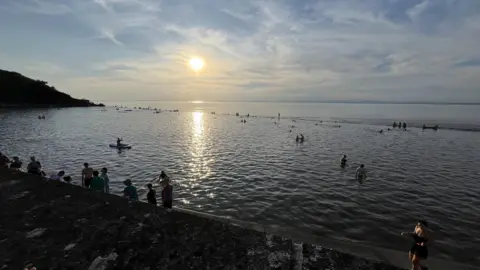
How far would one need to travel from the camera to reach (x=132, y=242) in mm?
4383

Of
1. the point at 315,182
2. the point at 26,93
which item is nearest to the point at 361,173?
the point at 315,182

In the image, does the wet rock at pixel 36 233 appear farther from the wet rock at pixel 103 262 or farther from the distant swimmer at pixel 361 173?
the distant swimmer at pixel 361 173

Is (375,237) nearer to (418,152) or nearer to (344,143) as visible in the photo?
(418,152)

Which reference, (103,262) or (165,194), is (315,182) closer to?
(165,194)

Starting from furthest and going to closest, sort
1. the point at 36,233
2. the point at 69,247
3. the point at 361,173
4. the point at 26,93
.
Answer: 1. the point at 26,93
2. the point at 361,173
3. the point at 36,233
4. the point at 69,247

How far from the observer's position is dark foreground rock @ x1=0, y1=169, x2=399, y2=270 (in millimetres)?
3898

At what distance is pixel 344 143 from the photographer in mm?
47938

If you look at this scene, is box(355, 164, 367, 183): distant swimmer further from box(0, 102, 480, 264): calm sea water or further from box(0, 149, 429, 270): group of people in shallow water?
box(0, 102, 480, 264): calm sea water

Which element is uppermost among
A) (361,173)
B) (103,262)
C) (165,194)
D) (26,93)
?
(26,93)

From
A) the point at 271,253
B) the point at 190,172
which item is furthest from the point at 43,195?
the point at 190,172

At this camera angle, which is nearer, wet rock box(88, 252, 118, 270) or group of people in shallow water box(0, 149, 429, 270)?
wet rock box(88, 252, 118, 270)

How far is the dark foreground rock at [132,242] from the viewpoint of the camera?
12.8 ft

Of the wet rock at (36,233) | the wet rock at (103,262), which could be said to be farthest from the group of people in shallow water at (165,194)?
the wet rock at (36,233)

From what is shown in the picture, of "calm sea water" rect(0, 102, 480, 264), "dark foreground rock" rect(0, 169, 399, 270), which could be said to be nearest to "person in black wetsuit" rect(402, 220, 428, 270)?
"calm sea water" rect(0, 102, 480, 264)
